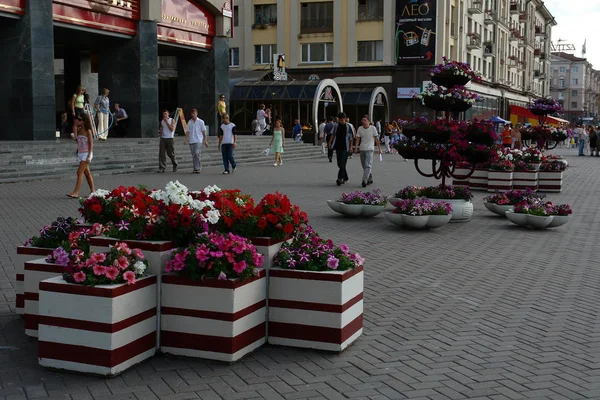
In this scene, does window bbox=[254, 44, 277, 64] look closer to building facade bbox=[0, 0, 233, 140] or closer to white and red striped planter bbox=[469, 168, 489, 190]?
building facade bbox=[0, 0, 233, 140]

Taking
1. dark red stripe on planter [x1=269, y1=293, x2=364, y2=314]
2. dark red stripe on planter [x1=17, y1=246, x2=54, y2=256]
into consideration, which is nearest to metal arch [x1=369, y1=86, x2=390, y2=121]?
dark red stripe on planter [x1=17, y1=246, x2=54, y2=256]

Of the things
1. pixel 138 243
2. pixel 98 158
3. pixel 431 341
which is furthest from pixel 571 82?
pixel 138 243

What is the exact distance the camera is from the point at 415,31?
5138cm

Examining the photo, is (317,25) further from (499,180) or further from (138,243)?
(138,243)

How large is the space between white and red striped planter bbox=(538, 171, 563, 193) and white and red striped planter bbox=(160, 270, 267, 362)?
50.5ft

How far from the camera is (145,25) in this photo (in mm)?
28141

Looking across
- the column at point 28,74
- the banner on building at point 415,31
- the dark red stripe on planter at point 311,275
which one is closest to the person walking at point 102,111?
the column at point 28,74

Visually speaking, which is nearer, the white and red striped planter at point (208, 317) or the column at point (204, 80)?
the white and red striped planter at point (208, 317)

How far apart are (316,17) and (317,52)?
8.44 ft

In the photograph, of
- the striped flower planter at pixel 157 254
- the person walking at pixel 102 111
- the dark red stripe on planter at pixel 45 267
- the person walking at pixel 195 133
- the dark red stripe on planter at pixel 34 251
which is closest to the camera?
the striped flower planter at pixel 157 254

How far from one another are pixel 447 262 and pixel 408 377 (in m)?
4.27

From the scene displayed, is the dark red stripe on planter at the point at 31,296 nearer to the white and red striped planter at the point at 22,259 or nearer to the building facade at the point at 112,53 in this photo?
the white and red striped planter at the point at 22,259

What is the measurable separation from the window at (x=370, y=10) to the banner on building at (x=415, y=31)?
143 cm

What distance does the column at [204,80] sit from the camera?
32.9 m
